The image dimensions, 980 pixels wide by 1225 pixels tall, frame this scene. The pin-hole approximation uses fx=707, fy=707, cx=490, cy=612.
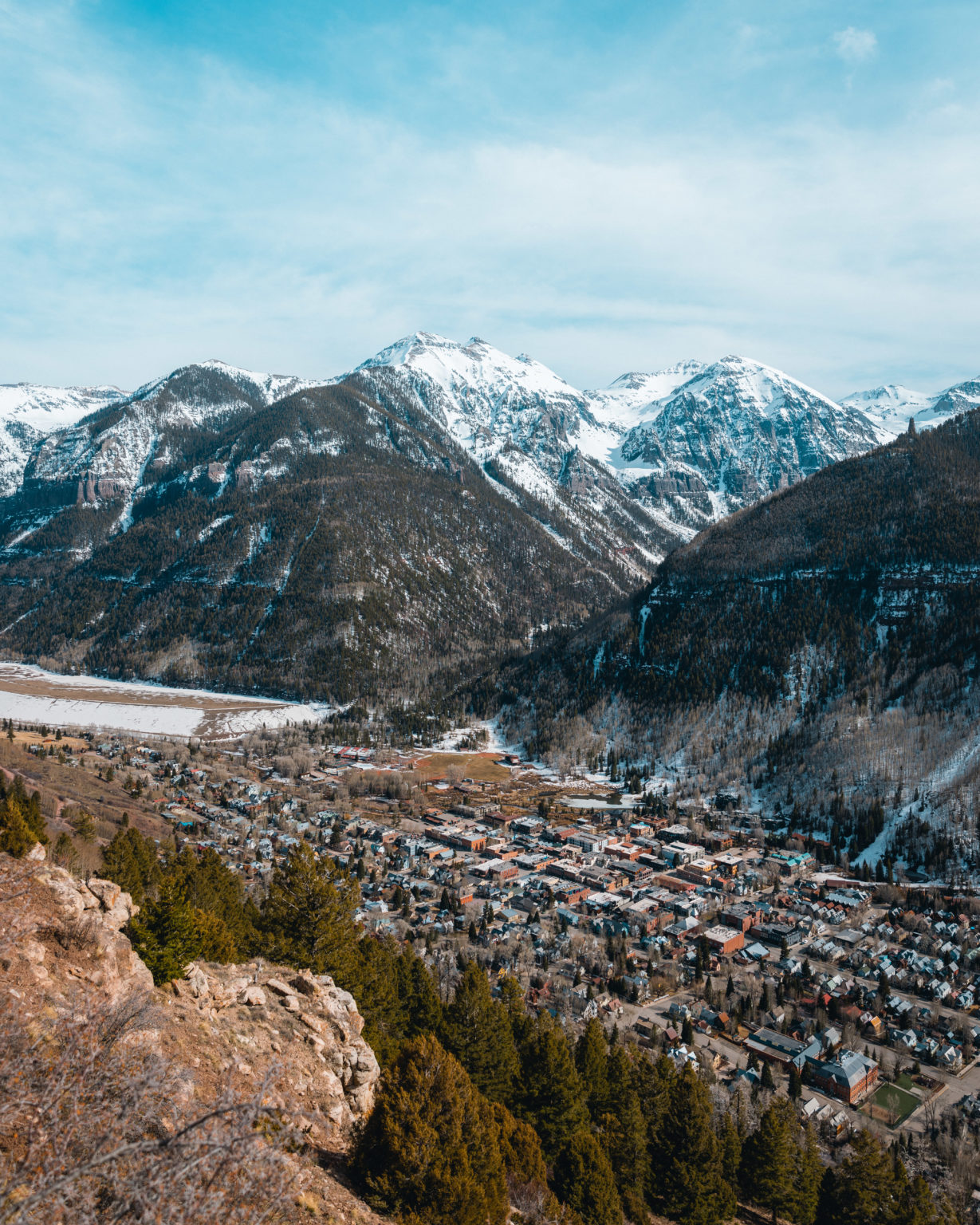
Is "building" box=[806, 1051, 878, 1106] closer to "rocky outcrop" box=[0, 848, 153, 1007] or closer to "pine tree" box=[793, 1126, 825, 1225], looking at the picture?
"pine tree" box=[793, 1126, 825, 1225]

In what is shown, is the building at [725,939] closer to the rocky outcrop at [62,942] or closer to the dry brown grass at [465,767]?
the dry brown grass at [465,767]

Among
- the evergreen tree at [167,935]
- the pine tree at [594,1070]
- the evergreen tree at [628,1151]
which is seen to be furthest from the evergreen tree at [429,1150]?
the pine tree at [594,1070]

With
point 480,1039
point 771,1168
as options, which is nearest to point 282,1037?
point 480,1039

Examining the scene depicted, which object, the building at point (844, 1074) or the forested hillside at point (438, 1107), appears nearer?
the forested hillside at point (438, 1107)

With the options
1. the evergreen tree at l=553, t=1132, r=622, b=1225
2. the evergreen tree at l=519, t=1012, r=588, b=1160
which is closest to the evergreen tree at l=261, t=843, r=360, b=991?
the evergreen tree at l=519, t=1012, r=588, b=1160

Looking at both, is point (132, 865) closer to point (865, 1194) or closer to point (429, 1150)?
point (429, 1150)
